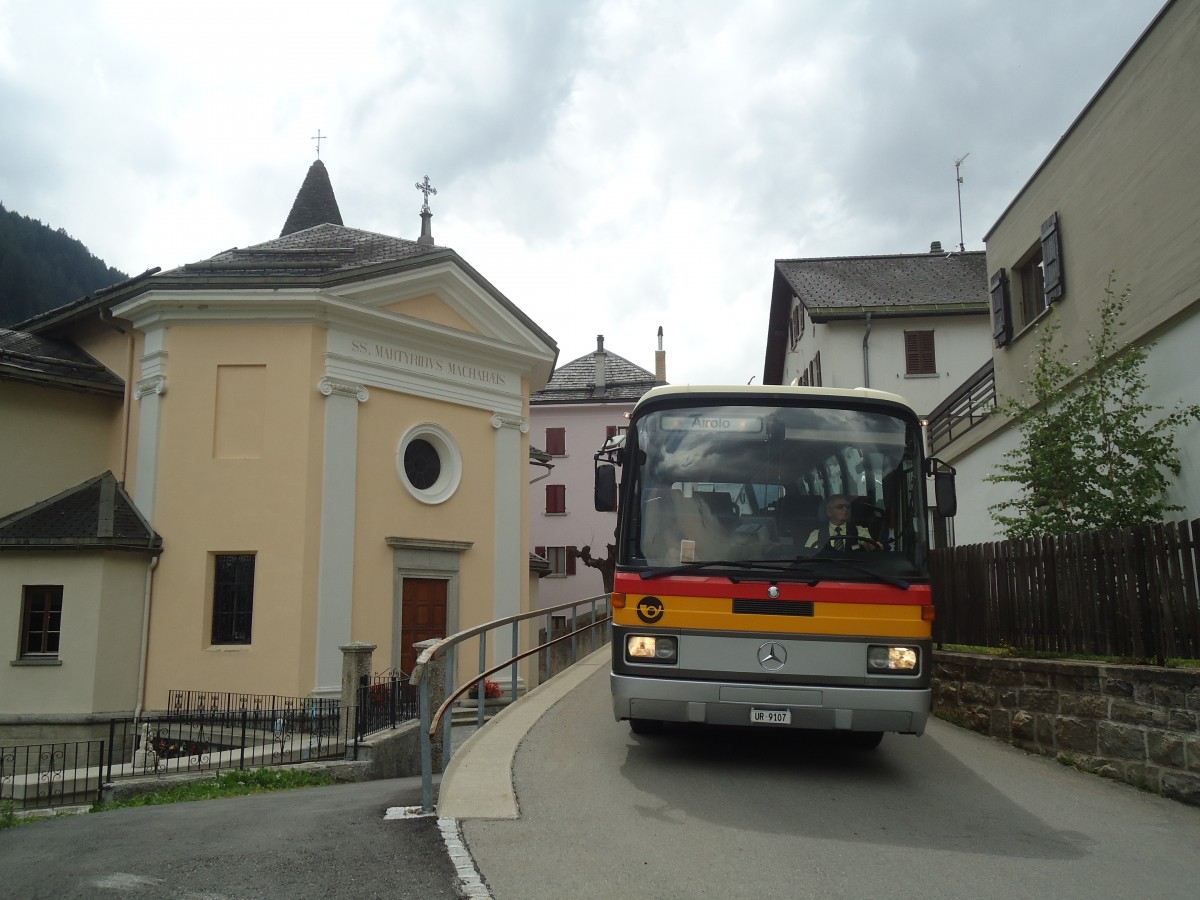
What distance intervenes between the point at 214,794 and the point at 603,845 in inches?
273

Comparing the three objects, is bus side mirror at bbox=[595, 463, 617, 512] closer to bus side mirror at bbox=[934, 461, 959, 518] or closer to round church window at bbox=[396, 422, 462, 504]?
bus side mirror at bbox=[934, 461, 959, 518]

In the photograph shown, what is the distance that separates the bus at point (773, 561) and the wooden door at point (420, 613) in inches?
494

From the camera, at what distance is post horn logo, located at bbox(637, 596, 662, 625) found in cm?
721

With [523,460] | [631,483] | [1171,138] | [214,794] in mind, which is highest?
[1171,138]

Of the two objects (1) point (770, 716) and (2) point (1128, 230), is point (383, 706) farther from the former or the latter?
(2) point (1128, 230)

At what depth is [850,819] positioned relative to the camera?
252 inches

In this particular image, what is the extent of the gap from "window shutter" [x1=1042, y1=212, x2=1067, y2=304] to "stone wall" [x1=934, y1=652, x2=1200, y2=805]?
5.47 m

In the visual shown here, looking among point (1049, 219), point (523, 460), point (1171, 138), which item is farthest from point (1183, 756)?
point (523, 460)

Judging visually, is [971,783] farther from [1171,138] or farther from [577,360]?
[577,360]

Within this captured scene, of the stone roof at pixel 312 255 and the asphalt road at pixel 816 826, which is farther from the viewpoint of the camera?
the stone roof at pixel 312 255

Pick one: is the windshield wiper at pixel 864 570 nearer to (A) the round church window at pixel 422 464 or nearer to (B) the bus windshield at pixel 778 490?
(B) the bus windshield at pixel 778 490

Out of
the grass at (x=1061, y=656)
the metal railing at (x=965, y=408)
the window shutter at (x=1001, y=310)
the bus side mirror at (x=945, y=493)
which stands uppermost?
the window shutter at (x=1001, y=310)

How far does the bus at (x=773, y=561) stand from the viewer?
23.1 ft

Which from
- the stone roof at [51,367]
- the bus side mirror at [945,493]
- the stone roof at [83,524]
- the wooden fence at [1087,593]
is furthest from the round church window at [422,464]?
the bus side mirror at [945,493]
